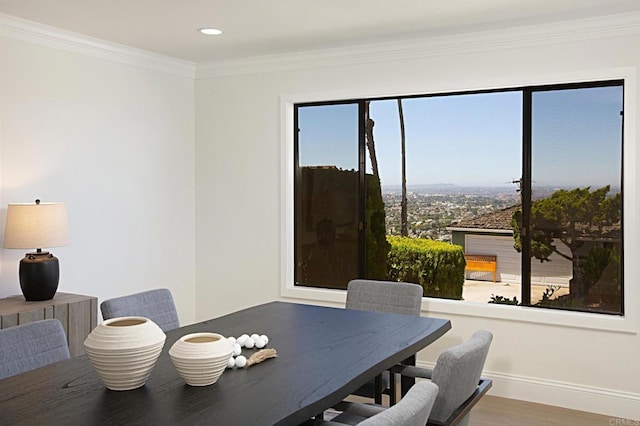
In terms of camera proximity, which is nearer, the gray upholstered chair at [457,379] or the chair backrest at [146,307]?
the gray upholstered chair at [457,379]

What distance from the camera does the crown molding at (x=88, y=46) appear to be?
4082 mm

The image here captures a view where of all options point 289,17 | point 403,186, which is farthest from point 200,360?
point 403,186

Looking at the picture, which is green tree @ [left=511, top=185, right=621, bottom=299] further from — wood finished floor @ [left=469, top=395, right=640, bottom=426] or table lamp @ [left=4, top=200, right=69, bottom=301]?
table lamp @ [left=4, top=200, right=69, bottom=301]

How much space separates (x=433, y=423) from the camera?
2260mm

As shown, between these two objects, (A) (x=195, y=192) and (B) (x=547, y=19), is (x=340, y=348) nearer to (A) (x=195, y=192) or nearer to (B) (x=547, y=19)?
(B) (x=547, y=19)

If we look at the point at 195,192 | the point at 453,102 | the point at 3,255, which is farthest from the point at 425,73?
the point at 3,255

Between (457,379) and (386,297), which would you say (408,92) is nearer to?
(386,297)

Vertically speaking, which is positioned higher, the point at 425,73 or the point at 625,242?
the point at 425,73

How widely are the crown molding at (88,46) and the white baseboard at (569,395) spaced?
11.3ft

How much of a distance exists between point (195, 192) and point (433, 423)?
3823 millimetres

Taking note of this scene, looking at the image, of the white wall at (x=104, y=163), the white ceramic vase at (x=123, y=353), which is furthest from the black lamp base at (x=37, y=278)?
the white ceramic vase at (x=123, y=353)

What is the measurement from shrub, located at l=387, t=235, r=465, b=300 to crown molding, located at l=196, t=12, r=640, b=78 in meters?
1.39

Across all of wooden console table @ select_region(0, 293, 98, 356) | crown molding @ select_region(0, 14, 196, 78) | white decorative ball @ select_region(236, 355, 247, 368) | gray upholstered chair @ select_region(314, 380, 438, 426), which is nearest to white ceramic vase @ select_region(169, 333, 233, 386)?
white decorative ball @ select_region(236, 355, 247, 368)

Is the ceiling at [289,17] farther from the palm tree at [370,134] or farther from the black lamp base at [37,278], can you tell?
the black lamp base at [37,278]
